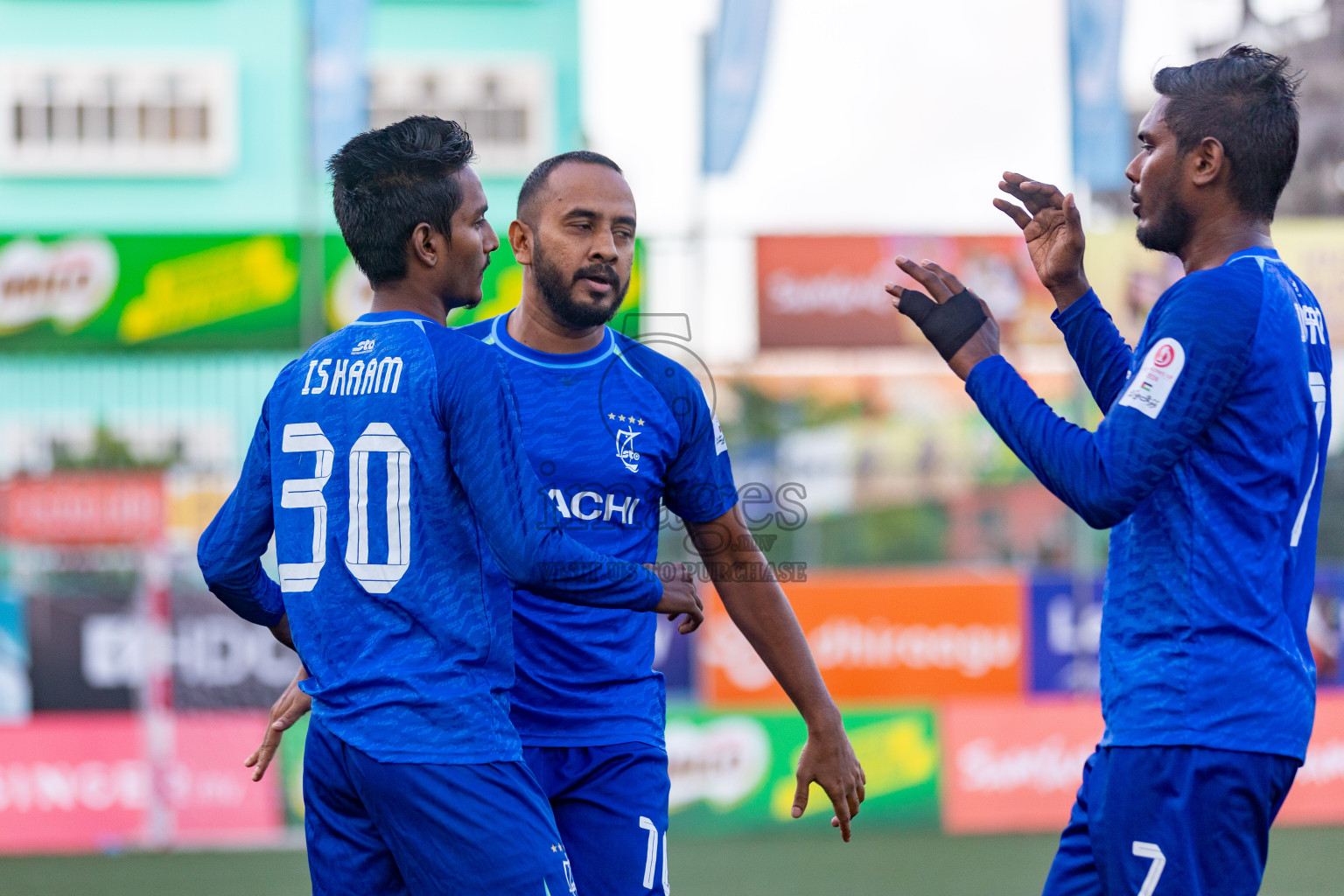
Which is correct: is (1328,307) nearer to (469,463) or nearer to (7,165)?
(469,463)

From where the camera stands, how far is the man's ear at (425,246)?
2.55m

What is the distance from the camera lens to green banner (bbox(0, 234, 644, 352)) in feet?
34.6

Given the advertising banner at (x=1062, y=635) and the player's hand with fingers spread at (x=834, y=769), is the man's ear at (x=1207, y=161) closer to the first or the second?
the player's hand with fingers spread at (x=834, y=769)

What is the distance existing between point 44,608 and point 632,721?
639 centimetres

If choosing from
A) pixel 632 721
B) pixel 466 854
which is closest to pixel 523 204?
pixel 632 721

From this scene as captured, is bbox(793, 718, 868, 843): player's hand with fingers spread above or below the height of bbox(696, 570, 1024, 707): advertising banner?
above

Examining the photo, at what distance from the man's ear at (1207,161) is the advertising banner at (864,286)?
7231 mm

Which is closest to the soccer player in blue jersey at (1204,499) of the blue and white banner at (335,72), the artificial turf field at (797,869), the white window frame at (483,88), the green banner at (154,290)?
the artificial turf field at (797,869)

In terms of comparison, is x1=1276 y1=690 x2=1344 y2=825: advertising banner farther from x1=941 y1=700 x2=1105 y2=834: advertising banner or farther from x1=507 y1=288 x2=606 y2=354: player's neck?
x1=507 y1=288 x2=606 y2=354: player's neck

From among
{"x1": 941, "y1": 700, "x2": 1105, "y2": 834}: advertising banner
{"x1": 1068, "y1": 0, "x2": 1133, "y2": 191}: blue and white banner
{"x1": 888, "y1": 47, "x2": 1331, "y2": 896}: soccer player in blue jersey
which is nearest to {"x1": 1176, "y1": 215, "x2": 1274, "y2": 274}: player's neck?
{"x1": 888, "y1": 47, "x2": 1331, "y2": 896}: soccer player in blue jersey

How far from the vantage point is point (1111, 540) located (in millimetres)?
2686

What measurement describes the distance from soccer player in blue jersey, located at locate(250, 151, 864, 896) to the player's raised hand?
916 millimetres

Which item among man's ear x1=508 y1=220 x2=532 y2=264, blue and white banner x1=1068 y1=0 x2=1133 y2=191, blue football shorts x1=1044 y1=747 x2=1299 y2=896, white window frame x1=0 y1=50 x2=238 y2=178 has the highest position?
white window frame x1=0 y1=50 x2=238 y2=178

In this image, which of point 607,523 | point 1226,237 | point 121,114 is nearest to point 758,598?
point 607,523
